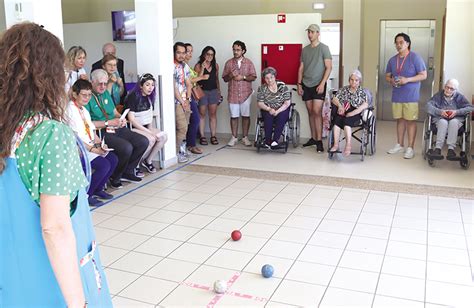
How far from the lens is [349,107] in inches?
253

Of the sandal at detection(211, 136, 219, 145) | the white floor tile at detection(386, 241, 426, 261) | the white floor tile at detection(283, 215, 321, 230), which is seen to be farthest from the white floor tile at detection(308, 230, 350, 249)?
the sandal at detection(211, 136, 219, 145)

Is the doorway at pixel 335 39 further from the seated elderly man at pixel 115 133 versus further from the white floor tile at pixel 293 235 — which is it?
the white floor tile at pixel 293 235

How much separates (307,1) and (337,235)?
270 inches

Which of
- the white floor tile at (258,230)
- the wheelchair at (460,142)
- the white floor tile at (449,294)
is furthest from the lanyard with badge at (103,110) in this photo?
the wheelchair at (460,142)

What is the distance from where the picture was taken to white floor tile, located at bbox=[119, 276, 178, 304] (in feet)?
9.57

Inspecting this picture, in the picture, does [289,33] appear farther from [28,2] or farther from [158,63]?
[28,2]

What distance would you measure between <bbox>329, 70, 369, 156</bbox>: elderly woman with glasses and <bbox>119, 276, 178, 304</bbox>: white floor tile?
3735 millimetres

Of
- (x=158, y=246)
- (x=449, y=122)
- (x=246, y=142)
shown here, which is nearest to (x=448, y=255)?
(x=158, y=246)

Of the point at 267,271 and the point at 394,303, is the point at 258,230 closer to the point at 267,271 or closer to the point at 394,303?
the point at 267,271

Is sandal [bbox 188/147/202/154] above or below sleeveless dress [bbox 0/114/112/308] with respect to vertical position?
below

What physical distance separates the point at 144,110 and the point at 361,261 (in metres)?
3.16

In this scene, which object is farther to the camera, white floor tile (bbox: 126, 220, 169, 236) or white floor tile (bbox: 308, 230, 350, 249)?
white floor tile (bbox: 126, 220, 169, 236)

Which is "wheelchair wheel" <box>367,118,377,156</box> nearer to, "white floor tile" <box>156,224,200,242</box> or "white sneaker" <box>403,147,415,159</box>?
"white sneaker" <box>403,147,415,159</box>

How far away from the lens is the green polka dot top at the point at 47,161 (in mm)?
1329
